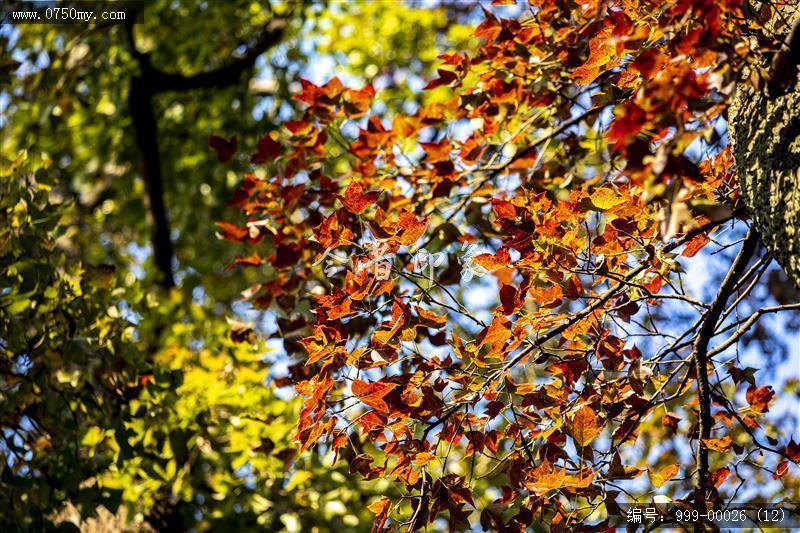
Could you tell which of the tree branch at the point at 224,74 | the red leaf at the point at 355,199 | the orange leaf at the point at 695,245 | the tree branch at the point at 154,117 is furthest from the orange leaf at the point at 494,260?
the tree branch at the point at 224,74

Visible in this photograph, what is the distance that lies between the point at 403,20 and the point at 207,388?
3.82 metres

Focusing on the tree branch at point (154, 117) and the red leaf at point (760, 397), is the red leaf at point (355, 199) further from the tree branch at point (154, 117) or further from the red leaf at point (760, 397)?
the tree branch at point (154, 117)

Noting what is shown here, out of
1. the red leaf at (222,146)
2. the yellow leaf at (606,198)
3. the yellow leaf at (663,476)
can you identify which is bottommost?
the yellow leaf at (663,476)

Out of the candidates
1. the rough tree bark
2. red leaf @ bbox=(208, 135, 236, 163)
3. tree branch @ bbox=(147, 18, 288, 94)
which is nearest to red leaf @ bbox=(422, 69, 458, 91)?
red leaf @ bbox=(208, 135, 236, 163)

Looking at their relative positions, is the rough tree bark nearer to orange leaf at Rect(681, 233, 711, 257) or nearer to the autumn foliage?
the autumn foliage

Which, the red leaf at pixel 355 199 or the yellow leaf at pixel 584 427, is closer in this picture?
the yellow leaf at pixel 584 427

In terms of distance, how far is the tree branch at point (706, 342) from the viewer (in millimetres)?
1737

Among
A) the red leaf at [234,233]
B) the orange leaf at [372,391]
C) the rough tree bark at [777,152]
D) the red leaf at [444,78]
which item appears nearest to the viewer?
the rough tree bark at [777,152]

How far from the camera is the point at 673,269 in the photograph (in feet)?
5.90

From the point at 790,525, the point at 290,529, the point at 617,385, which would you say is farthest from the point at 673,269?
the point at 290,529

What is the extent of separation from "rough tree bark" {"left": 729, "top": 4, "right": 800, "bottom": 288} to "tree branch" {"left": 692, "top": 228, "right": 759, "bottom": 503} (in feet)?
0.86

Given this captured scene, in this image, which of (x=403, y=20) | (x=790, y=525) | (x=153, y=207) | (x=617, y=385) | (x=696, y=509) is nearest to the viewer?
(x=696, y=509)

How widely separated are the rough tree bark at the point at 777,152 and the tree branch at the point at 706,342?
0.26 metres

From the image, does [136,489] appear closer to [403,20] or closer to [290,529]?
[290,529]
